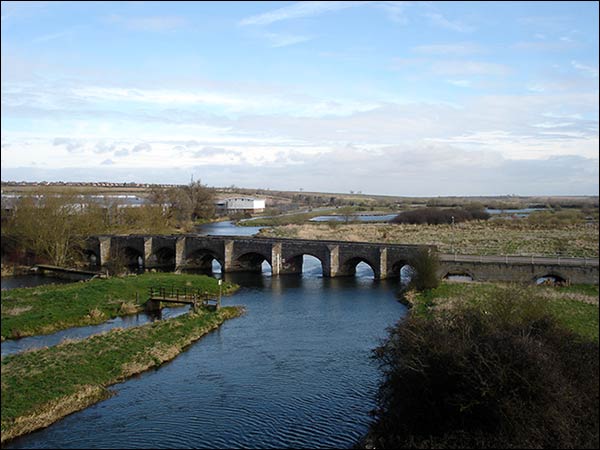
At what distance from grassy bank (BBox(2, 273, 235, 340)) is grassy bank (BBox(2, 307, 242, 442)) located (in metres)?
4.33

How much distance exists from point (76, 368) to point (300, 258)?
30.8 meters

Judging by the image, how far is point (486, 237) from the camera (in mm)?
66500

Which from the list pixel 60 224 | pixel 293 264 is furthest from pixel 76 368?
pixel 60 224

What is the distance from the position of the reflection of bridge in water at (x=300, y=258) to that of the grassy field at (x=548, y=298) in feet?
8.21

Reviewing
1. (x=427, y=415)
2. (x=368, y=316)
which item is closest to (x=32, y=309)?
(x=368, y=316)

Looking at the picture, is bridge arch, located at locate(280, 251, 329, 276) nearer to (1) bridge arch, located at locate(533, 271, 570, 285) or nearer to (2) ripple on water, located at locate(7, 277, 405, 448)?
(2) ripple on water, located at locate(7, 277, 405, 448)

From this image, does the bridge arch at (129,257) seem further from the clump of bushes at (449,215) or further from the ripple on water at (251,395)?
the clump of bushes at (449,215)

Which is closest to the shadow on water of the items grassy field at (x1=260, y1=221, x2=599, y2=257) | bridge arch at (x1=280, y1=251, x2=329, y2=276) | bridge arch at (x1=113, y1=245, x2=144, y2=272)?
bridge arch at (x1=280, y1=251, x2=329, y2=276)

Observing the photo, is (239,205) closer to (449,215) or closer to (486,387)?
(449,215)

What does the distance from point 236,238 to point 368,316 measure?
22265 mm

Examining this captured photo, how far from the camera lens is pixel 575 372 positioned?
1498 centimetres

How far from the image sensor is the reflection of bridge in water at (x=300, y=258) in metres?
40.7

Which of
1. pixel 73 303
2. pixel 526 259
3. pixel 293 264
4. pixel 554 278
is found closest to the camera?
pixel 73 303

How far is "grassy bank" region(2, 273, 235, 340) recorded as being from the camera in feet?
94.8
